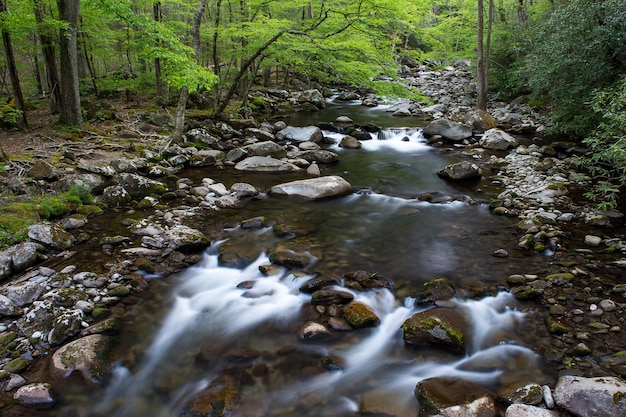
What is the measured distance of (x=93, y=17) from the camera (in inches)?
556

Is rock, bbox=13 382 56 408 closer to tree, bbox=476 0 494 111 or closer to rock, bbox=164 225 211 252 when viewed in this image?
rock, bbox=164 225 211 252

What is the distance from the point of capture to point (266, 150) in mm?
13484

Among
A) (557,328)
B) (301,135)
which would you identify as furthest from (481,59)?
(557,328)

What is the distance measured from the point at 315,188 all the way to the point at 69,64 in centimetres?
839

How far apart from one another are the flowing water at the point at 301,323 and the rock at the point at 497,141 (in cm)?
618

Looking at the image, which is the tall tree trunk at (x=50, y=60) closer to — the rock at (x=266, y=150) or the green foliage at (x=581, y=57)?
the rock at (x=266, y=150)

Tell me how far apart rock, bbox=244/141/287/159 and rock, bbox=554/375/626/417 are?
10.7 metres

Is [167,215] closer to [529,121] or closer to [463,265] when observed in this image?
[463,265]

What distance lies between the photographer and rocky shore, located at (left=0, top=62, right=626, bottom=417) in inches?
158

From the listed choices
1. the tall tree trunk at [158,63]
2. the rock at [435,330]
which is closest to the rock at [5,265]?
the rock at [435,330]

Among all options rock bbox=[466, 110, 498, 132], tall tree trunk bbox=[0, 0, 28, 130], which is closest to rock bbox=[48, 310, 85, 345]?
tall tree trunk bbox=[0, 0, 28, 130]

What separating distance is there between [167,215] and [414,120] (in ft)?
48.6

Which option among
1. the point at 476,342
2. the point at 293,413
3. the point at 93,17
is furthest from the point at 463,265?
the point at 93,17

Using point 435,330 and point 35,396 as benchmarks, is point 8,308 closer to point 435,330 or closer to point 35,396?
point 35,396
